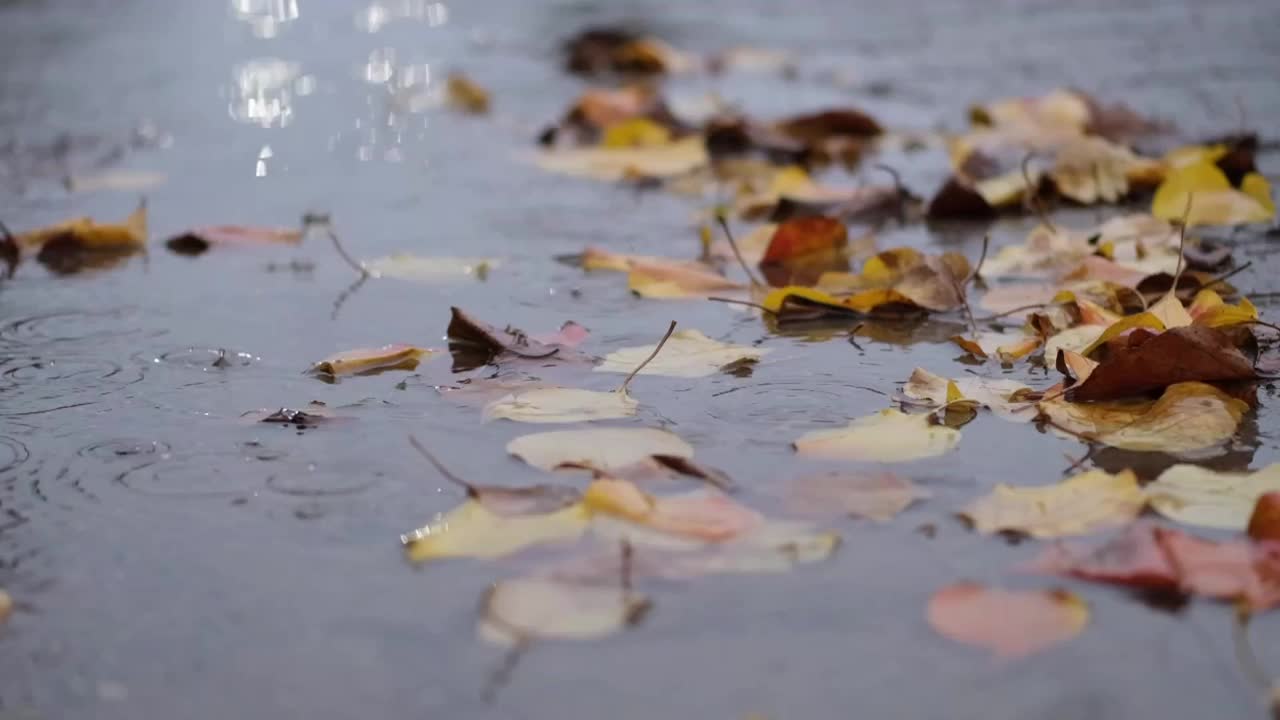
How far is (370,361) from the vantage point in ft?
5.02

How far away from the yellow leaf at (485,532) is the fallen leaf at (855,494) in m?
0.17

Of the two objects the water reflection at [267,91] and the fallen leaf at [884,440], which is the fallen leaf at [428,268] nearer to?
the fallen leaf at [884,440]

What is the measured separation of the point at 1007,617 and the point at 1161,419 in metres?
0.41

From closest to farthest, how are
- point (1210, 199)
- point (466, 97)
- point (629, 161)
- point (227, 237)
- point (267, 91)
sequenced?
point (1210, 199) → point (227, 237) → point (629, 161) → point (466, 97) → point (267, 91)

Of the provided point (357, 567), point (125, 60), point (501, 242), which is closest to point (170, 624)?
point (357, 567)

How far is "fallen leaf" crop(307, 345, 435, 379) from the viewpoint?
151 centimetres

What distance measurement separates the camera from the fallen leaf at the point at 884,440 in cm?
121

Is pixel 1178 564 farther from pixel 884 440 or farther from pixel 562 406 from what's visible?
pixel 562 406

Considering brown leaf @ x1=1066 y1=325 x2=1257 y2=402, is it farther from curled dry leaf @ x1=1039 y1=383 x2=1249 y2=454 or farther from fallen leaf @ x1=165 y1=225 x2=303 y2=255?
fallen leaf @ x1=165 y1=225 x2=303 y2=255

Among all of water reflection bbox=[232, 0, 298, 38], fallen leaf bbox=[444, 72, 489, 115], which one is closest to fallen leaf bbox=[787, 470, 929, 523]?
fallen leaf bbox=[444, 72, 489, 115]

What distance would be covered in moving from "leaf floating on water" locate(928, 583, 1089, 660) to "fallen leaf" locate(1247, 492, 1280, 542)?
6.4 inches

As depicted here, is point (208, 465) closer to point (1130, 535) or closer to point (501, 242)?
point (1130, 535)

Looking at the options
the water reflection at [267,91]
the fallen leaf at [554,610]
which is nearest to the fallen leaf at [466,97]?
the water reflection at [267,91]

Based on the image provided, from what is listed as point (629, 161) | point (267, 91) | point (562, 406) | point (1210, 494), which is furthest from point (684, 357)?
point (267, 91)
